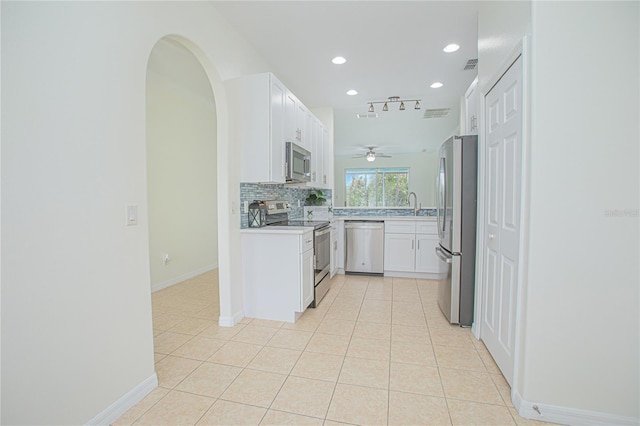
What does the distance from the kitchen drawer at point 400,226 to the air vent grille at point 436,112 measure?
2.15 meters

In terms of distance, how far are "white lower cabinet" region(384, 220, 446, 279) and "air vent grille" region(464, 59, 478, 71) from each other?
6.75 feet

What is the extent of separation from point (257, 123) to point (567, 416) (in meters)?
2.95

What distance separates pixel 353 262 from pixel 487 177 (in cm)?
278

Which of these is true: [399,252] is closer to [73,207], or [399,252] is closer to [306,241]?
[306,241]

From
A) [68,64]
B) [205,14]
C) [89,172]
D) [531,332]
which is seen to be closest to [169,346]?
[89,172]

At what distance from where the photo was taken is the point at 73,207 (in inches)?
53.3

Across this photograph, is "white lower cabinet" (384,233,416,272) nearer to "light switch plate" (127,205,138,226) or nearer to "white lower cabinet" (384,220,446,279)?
"white lower cabinet" (384,220,446,279)

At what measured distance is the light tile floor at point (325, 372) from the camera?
1.59 m

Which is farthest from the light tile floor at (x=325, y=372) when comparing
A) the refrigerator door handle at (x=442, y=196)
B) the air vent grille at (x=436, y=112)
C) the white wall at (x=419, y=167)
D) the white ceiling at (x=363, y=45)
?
the white wall at (x=419, y=167)

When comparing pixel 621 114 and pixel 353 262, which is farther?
pixel 353 262

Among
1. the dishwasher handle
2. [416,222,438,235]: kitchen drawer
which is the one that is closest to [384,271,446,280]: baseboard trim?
[416,222,438,235]: kitchen drawer

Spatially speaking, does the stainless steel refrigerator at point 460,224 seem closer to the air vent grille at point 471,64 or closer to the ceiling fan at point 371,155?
the air vent grille at point 471,64

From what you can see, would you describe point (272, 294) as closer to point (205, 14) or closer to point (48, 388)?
point (48, 388)

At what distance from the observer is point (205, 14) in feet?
7.73
